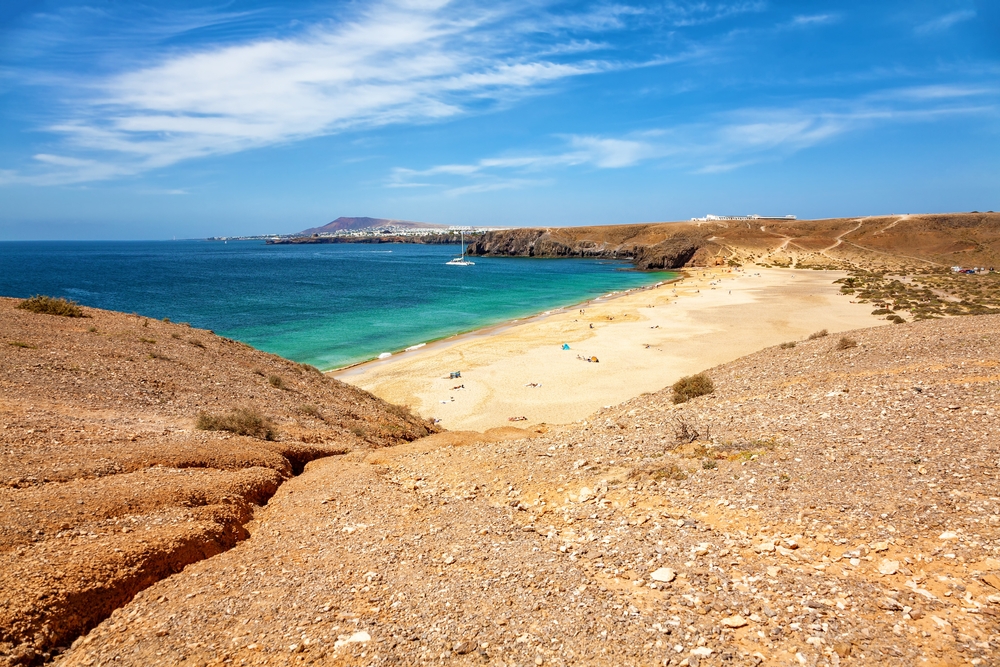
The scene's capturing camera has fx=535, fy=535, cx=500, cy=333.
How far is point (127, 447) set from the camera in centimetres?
952

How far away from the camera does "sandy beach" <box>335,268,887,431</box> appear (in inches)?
953

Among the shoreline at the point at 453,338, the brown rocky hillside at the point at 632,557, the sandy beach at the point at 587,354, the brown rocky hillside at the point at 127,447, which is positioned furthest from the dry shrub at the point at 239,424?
the shoreline at the point at 453,338

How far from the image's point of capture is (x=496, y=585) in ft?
21.2

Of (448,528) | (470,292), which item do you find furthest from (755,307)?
(448,528)

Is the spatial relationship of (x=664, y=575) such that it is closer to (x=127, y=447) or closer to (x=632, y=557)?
(x=632, y=557)

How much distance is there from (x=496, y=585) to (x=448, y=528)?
1.71 meters

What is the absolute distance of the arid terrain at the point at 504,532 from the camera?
538 centimetres

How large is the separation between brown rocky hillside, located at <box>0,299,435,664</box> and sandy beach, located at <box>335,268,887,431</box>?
6191mm

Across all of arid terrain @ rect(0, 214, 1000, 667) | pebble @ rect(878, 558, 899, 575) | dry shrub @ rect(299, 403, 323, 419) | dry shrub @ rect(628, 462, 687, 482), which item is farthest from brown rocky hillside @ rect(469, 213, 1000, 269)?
pebble @ rect(878, 558, 899, 575)

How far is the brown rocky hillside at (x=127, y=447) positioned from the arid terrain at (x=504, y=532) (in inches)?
1.7

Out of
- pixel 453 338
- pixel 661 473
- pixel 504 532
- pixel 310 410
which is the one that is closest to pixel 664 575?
pixel 504 532

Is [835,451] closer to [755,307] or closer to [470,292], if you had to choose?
[755,307]

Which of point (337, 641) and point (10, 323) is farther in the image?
point (10, 323)

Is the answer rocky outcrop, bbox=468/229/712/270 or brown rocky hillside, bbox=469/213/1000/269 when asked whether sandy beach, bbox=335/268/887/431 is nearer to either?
brown rocky hillside, bbox=469/213/1000/269
